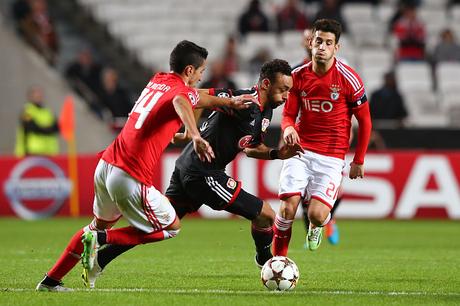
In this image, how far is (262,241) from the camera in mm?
9203

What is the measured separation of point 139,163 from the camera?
7828 mm

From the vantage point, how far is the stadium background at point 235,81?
17.3 meters

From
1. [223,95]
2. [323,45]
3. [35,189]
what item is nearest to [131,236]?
[223,95]

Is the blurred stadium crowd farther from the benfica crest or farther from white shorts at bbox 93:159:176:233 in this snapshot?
white shorts at bbox 93:159:176:233

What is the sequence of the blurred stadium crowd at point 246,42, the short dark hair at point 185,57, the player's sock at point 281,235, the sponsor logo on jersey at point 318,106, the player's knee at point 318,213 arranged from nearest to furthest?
the short dark hair at point 185,57 → the player's sock at point 281,235 → the player's knee at point 318,213 → the sponsor logo on jersey at point 318,106 → the blurred stadium crowd at point 246,42

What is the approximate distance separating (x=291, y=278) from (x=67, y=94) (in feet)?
41.7

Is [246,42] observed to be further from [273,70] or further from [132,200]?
[132,200]

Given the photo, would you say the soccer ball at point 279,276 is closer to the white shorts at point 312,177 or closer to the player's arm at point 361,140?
the white shorts at point 312,177

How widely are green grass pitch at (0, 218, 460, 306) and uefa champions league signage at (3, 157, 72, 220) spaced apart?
6.38ft

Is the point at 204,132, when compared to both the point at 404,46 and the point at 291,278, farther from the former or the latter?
the point at 404,46

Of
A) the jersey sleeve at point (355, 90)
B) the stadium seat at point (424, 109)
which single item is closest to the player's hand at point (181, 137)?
the jersey sleeve at point (355, 90)

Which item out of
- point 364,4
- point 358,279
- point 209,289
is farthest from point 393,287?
point 364,4

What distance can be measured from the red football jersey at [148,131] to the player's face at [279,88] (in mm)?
1156

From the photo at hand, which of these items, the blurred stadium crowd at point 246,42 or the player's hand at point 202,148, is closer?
the player's hand at point 202,148
